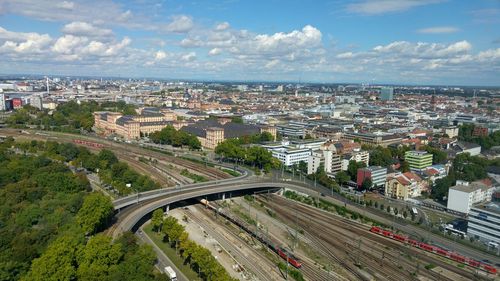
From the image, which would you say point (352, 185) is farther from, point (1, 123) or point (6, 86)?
point (6, 86)

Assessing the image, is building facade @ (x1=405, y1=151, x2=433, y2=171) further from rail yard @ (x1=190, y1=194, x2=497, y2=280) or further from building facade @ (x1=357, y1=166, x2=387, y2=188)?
rail yard @ (x1=190, y1=194, x2=497, y2=280)

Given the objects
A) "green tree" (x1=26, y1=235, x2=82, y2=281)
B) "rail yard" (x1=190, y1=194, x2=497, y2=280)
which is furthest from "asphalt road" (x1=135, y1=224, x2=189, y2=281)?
"rail yard" (x1=190, y1=194, x2=497, y2=280)

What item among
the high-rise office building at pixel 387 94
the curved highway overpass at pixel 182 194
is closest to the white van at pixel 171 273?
the curved highway overpass at pixel 182 194

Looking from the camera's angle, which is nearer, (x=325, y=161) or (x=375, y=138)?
(x=325, y=161)

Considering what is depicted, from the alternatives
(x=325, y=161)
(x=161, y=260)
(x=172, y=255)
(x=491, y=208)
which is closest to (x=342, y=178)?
(x=325, y=161)

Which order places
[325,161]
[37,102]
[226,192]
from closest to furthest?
[226,192] → [325,161] → [37,102]

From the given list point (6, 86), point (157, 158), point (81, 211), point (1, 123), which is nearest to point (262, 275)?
point (81, 211)

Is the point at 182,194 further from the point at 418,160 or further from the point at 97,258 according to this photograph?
the point at 418,160
